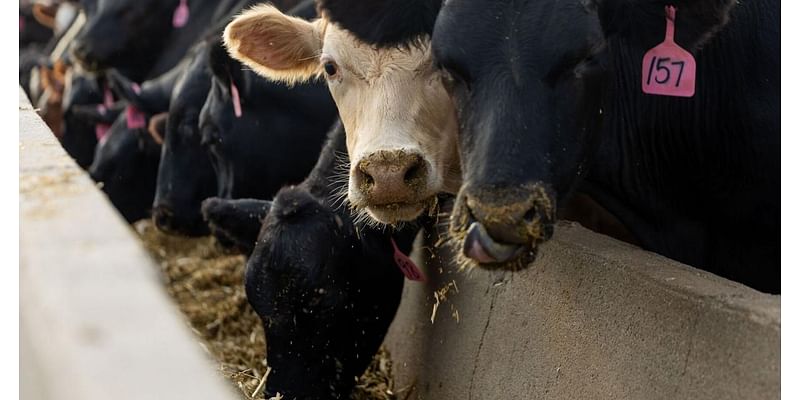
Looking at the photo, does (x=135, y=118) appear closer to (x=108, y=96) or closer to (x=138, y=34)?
(x=108, y=96)

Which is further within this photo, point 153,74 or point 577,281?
point 153,74

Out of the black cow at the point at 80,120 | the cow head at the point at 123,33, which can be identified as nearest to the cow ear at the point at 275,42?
the black cow at the point at 80,120

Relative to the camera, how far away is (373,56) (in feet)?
11.8

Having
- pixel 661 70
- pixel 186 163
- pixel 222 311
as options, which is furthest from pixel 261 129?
pixel 661 70

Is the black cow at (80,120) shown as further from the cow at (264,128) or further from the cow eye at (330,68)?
the cow eye at (330,68)

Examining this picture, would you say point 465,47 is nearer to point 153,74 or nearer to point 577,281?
point 577,281

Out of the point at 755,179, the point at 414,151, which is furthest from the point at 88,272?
the point at 755,179

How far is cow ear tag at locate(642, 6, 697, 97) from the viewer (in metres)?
2.92

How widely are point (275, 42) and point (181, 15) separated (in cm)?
397

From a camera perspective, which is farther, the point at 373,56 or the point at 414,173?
the point at 373,56

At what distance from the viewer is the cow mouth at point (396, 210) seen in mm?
3208

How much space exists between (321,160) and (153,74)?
460cm

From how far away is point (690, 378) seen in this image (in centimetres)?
246

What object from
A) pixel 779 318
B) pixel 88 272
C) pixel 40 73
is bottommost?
pixel 40 73
